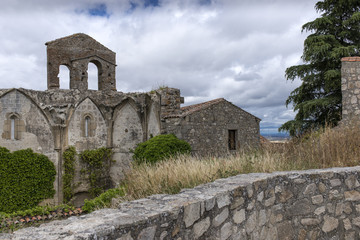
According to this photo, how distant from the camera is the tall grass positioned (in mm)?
4246

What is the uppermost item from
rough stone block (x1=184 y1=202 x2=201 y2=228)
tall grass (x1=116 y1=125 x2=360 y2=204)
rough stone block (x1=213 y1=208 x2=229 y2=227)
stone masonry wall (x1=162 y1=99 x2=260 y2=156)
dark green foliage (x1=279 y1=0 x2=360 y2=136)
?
dark green foliage (x1=279 y1=0 x2=360 y2=136)

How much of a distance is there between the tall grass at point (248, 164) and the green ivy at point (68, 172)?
9518 millimetres

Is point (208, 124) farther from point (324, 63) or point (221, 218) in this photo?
point (221, 218)

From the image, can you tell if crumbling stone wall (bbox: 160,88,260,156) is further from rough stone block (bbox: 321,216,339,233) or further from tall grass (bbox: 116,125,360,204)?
rough stone block (bbox: 321,216,339,233)

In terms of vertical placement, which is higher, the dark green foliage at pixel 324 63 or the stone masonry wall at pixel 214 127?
the dark green foliage at pixel 324 63

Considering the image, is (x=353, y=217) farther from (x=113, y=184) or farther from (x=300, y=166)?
(x=113, y=184)

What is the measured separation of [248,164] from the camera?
16.6 feet

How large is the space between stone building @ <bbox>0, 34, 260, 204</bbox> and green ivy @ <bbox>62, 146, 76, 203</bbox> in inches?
9.8

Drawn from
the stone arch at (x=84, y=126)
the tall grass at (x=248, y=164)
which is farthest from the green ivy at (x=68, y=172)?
the tall grass at (x=248, y=164)

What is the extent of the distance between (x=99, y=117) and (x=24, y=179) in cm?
444

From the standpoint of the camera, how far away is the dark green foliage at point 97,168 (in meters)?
15.0

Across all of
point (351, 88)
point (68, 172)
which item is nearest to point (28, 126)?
point (68, 172)

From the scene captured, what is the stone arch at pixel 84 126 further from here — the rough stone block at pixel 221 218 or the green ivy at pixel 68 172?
the rough stone block at pixel 221 218

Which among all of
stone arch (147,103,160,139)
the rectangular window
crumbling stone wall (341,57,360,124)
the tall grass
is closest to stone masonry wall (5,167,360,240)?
the tall grass
